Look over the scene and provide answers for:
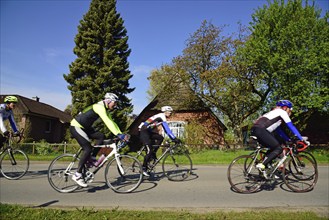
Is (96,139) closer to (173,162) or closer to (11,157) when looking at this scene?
(173,162)

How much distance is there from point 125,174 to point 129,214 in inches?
75.2

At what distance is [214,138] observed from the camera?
2264 centimetres

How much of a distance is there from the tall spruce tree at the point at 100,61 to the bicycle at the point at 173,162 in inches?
506

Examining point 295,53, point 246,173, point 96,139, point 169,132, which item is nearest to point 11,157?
point 96,139

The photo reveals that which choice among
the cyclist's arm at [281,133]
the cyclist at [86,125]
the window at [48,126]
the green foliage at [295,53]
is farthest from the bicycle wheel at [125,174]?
the window at [48,126]

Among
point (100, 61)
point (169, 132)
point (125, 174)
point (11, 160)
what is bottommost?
point (125, 174)

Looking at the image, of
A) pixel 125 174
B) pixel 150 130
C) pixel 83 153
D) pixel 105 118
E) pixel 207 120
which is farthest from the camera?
pixel 207 120

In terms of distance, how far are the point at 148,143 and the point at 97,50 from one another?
612 inches

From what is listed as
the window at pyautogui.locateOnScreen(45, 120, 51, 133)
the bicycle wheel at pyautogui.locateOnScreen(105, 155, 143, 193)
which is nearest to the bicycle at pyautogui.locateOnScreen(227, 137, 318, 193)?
the bicycle wheel at pyautogui.locateOnScreen(105, 155, 143, 193)

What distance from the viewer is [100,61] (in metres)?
20.3

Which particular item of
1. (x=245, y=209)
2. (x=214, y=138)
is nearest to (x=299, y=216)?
(x=245, y=209)

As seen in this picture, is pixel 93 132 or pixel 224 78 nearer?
pixel 93 132

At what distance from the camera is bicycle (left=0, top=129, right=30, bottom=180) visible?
6699 mm

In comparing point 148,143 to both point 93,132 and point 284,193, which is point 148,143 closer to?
point 93,132
